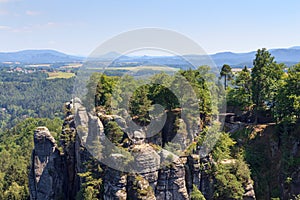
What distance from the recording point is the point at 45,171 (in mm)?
33250

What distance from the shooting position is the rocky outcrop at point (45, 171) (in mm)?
33031

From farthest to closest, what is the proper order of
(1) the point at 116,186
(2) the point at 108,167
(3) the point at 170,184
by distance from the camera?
(2) the point at 108,167, (3) the point at 170,184, (1) the point at 116,186

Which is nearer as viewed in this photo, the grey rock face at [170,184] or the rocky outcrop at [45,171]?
the grey rock face at [170,184]

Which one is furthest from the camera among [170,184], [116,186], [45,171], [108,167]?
[45,171]

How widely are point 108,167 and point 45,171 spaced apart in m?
8.73

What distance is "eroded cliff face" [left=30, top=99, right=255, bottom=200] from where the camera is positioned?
2764cm

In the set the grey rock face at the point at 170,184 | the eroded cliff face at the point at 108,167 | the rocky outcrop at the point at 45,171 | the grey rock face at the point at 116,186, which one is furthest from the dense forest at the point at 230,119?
the rocky outcrop at the point at 45,171

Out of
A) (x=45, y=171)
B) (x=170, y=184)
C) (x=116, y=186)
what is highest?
(x=116, y=186)

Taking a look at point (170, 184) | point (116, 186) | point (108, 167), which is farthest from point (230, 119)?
point (116, 186)

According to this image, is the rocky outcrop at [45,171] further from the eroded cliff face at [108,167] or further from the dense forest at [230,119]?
the dense forest at [230,119]

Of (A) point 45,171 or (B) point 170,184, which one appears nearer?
(B) point 170,184

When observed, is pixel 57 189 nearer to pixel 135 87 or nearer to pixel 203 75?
pixel 135 87

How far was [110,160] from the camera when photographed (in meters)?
28.6

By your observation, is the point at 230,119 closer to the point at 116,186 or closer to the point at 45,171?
the point at 116,186
